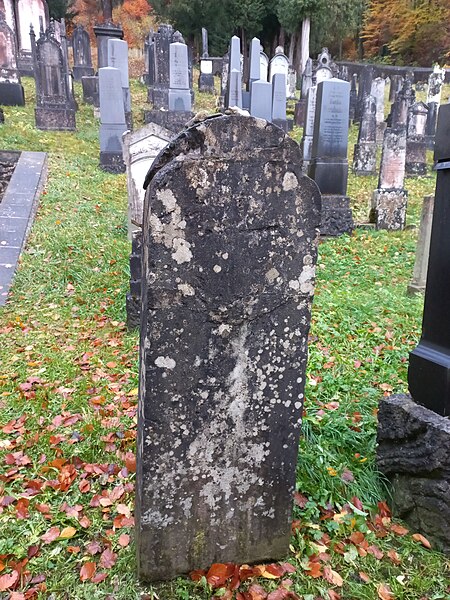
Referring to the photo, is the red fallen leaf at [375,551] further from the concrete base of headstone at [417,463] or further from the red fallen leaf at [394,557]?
the concrete base of headstone at [417,463]

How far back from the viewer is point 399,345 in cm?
483

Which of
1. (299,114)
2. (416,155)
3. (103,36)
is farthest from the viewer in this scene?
(299,114)

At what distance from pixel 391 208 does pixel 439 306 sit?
7743mm

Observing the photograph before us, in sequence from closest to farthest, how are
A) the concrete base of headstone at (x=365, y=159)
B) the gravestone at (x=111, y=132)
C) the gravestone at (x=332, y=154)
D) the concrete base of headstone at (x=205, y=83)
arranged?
the gravestone at (x=332, y=154) → the gravestone at (x=111, y=132) → the concrete base of headstone at (x=365, y=159) → the concrete base of headstone at (x=205, y=83)

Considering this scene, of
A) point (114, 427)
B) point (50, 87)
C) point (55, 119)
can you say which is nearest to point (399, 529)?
point (114, 427)

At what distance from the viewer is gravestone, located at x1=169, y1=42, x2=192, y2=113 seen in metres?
15.1

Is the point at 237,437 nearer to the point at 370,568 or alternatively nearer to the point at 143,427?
the point at 143,427

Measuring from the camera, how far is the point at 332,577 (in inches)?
93.2

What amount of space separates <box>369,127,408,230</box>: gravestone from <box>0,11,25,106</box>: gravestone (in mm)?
12401

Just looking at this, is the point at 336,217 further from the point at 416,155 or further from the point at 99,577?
the point at 99,577

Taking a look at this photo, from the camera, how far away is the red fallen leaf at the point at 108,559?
2.38 meters

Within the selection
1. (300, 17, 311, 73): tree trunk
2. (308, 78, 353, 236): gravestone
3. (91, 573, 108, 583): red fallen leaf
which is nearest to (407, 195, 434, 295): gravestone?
(308, 78, 353, 236): gravestone

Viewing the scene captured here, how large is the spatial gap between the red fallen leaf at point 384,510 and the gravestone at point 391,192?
7.86 m

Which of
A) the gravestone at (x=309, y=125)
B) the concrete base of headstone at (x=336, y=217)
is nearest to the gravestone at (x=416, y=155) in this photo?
the gravestone at (x=309, y=125)
